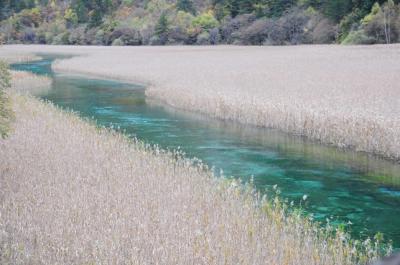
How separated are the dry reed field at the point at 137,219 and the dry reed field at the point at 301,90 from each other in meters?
6.92

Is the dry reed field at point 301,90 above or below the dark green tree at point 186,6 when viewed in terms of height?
below

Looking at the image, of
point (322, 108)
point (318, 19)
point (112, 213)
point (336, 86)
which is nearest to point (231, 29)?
point (318, 19)

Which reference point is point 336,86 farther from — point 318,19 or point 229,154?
point 318,19

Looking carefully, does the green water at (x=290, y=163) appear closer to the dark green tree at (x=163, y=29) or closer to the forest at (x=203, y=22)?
the forest at (x=203, y=22)

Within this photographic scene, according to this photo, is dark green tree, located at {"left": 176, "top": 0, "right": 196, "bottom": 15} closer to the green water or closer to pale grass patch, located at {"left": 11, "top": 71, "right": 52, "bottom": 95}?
pale grass patch, located at {"left": 11, "top": 71, "right": 52, "bottom": 95}

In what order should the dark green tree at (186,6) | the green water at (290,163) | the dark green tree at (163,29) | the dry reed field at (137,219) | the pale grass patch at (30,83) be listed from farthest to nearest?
the dark green tree at (186,6) < the dark green tree at (163,29) < the pale grass patch at (30,83) < the green water at (290,163) < the dry reed field at (137,219)

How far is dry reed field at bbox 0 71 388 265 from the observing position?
7.42 m

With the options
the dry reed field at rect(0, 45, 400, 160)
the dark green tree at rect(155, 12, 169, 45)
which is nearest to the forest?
the dark green tree at rect(155, 12, 169, 45)

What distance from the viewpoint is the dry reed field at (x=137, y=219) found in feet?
24.3

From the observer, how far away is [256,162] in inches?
630

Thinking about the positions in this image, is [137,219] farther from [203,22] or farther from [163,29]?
[163,29]

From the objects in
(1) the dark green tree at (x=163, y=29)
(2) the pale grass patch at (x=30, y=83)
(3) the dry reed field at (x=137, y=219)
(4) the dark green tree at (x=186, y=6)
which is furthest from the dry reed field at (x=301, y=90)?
(4) the dark green tree at (x=186, y=6)

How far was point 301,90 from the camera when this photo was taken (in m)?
27.2

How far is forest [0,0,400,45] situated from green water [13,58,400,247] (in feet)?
28.8
